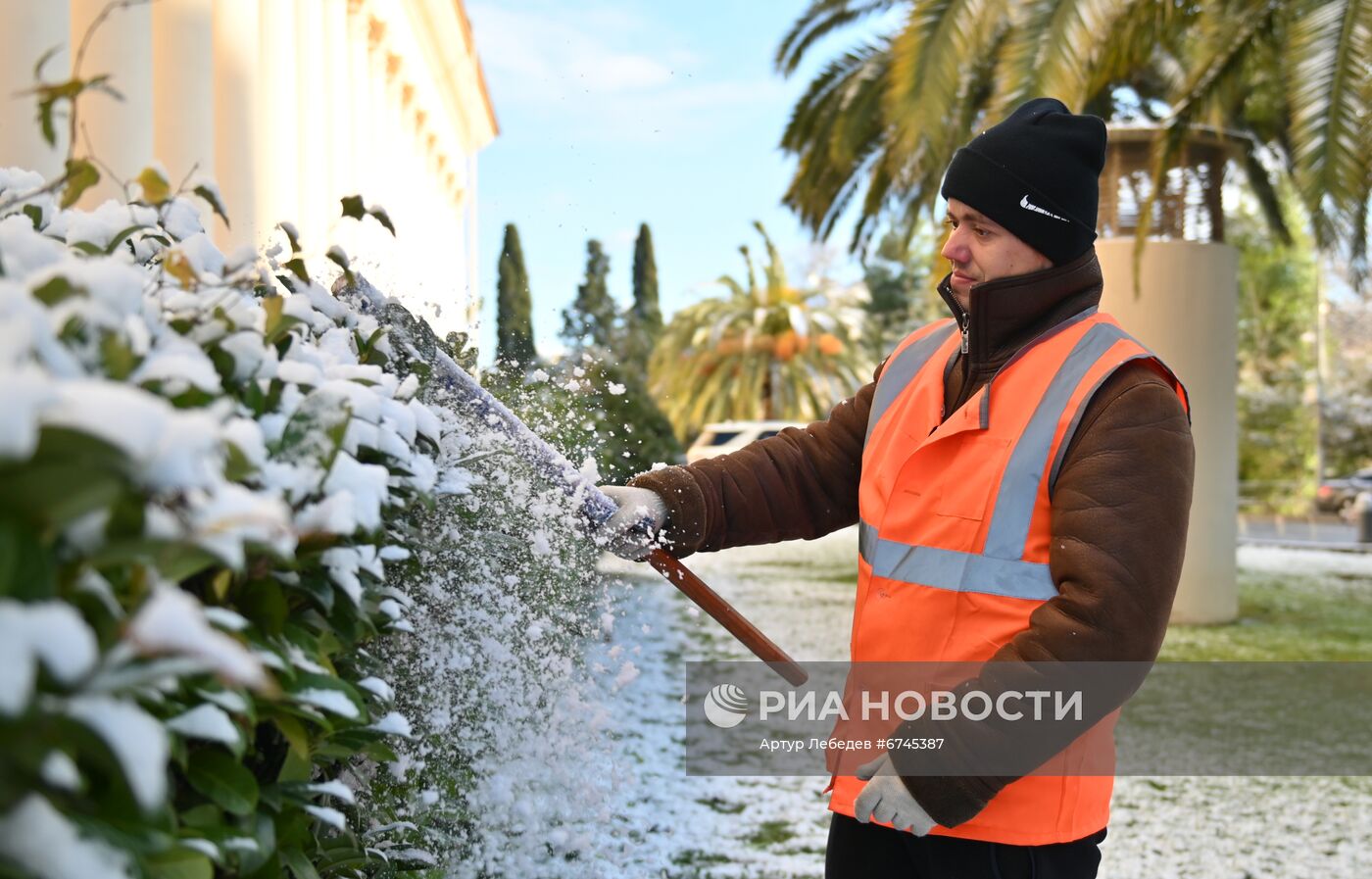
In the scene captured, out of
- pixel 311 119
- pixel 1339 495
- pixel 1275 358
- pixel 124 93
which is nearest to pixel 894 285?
pixel 1275 358

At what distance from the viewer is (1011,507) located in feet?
6.70

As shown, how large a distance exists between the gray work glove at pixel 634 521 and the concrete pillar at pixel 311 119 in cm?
621

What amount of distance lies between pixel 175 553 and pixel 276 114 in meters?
5.90

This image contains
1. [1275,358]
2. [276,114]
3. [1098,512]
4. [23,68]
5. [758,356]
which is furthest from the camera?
[1275,358]

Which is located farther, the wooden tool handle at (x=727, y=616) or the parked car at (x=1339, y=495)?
the parked car at (x=1339, y=495)

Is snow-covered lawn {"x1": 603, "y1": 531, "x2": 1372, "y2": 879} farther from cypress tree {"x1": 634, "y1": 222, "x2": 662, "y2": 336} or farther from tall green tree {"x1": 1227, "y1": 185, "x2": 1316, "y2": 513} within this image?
cypress tree {"x1": 634, "y1": 222, "x2": 662, "y2": 336}

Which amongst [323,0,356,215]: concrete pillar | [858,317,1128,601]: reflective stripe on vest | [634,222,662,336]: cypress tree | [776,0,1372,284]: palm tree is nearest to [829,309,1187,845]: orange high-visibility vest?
[858,317,1128,601]: reflective stripe on vest

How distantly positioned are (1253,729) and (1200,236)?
5.39 meters

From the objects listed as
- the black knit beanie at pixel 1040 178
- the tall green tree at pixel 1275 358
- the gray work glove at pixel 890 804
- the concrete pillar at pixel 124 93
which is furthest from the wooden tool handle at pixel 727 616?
the tall green tree at pixel 1275 358

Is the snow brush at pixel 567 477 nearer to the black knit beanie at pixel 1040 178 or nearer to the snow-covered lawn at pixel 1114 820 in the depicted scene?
the snow-covered lawn at pixel 1114 820

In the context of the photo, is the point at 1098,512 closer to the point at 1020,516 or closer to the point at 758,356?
the point at 1020,516

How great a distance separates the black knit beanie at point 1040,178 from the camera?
2.24 metres

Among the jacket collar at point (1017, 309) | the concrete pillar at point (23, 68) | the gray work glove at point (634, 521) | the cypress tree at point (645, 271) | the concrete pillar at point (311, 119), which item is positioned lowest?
the gray work glove at point (634, 521)

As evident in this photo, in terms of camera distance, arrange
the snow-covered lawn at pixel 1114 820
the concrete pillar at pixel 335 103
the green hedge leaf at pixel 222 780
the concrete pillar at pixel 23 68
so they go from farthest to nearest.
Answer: the concrete pillar at pixel 335 103, the snow-covered lawn at pixel 1114 820, the concrete pillar at pixel 23 68, the green hedge leaf at pixel 222 780
